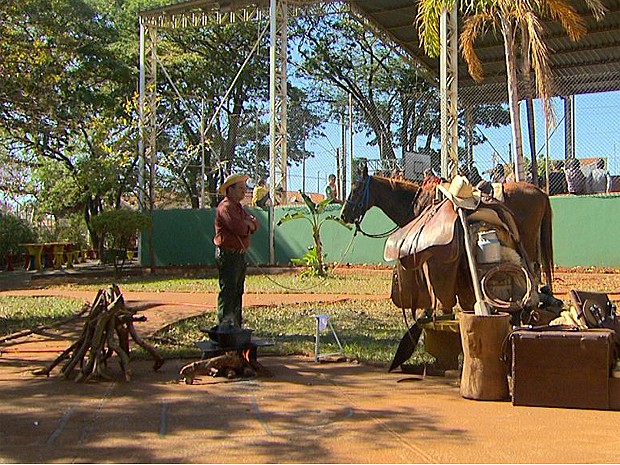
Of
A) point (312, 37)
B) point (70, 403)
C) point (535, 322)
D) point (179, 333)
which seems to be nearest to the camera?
point (70, 403)

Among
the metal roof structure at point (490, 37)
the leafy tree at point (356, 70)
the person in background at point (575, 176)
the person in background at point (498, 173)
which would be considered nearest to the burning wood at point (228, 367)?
the person in background at point (498, 173)

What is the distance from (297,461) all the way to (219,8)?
21.7m

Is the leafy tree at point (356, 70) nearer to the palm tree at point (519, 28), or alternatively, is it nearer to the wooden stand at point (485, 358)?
the palm tree at point (519, 28)

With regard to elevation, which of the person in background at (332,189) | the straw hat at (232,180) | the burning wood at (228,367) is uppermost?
the person in background at (332,189)

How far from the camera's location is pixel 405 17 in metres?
25.4

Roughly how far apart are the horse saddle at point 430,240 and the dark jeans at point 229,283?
161 centimetres

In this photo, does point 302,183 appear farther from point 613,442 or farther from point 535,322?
point 613,442

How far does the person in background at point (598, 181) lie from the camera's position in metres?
18.4

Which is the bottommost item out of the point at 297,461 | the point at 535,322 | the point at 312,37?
the point at 297,461

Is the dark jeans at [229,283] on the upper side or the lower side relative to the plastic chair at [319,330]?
upper

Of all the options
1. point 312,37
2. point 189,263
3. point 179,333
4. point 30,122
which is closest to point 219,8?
point 189,263

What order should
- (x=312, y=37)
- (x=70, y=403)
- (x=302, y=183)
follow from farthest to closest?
1. (x=312, y=37)
2. (x=302, y=183)
3. (x=70, y=403)

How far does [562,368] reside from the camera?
5676 mm

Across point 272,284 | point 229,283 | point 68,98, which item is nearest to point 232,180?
point 229,283
